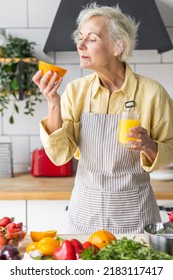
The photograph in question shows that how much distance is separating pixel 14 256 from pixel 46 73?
691 millimetres

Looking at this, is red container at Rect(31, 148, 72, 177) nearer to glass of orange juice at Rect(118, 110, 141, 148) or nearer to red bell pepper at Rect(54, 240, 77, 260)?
glass of orange juice at Rect(118, 110, 141, 148)

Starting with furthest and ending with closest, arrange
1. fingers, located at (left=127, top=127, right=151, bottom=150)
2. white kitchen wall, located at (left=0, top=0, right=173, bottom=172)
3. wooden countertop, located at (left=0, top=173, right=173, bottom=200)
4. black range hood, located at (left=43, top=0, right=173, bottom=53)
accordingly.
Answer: white kitchen wall, located at (left=0, top=0, right=173, bottom=172) → black range hood, located at (left=43, top=0, right=173, bottom=53) → wooden countertop, located at (left=0, top=173, right=173, bottom=200) → fingers, located at (left=127, top=127, right=151, bottom=150)

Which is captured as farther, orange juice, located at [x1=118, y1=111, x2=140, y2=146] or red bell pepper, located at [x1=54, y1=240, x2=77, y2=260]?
orange juice, located at [x1=118, y1=111, x2=140, y2=146]

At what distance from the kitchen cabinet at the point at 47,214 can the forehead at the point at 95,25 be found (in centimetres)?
109

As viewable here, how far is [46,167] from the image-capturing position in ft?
10.8

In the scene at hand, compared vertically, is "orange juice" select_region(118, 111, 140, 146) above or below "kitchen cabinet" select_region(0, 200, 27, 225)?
above

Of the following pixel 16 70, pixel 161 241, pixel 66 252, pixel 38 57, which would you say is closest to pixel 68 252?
pixel 66 252

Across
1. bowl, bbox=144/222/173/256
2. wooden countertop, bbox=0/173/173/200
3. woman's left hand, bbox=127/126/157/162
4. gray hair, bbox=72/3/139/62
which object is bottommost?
wooden countertop, bbox=0/173/173/200

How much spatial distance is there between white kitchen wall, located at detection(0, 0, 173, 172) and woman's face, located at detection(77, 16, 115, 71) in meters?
1.26

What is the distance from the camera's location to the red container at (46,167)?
3.28 m

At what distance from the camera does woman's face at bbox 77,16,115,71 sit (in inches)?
83.9

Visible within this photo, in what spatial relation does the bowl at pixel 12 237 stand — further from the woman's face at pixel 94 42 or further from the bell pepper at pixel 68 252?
the woman's face at pixel 94 42

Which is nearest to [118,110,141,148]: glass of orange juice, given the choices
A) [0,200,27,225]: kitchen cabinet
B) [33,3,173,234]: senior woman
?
[33,3,173,234]: senior woman
